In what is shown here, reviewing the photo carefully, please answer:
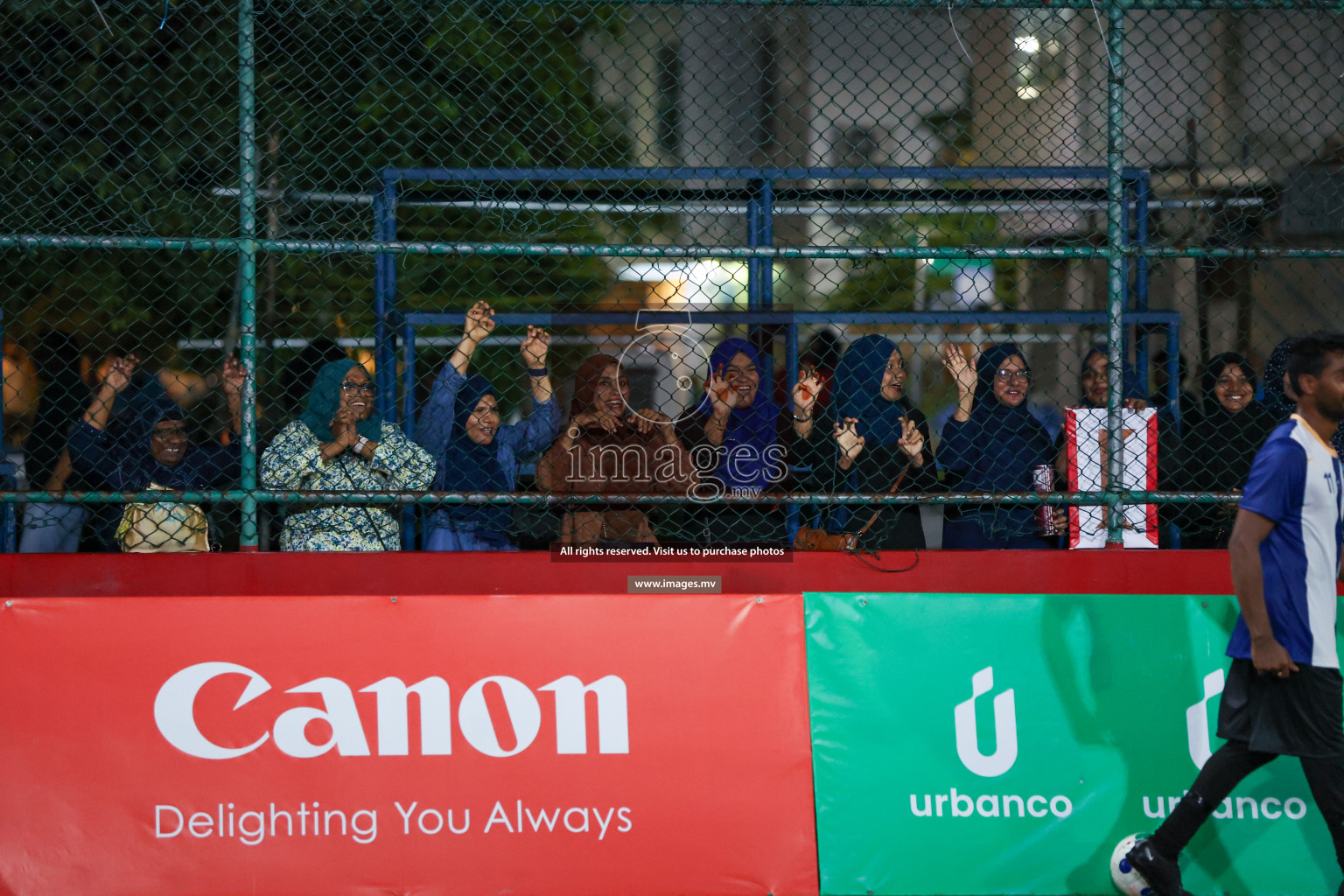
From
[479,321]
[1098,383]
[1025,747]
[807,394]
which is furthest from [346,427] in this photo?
[1098,383]

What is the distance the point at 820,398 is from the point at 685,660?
1.38 metres

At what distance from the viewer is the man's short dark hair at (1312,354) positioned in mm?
3621

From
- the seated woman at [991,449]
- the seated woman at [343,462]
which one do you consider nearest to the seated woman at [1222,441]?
the seated woman at [991,449]

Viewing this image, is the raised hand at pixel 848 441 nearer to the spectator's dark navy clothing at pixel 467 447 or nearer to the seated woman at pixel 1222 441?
the spectator's dark navy clothing at pixel 467 447

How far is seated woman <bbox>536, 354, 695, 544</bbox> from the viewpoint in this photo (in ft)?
15.1

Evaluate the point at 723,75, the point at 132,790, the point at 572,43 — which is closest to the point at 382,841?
the point at 132,790

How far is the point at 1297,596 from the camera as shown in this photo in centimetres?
362

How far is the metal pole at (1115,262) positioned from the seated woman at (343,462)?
2753 mm

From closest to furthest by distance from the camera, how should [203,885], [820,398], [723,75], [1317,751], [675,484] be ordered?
[1317,751] → [203,885] → [675,484] → [820,398] → [723,75]

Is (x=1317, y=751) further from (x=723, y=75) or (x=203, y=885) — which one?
(x=723, y=75)

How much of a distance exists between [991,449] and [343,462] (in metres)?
2.75

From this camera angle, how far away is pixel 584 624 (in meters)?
4.23

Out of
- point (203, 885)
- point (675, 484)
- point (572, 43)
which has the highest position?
point (572, 43)

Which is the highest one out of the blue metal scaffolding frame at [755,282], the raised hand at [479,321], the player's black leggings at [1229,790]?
the blue metal scaffolding frame at [755,282]
